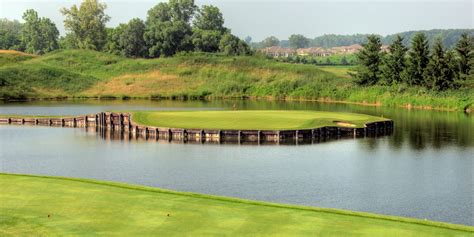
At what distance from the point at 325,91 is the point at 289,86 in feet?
37.5

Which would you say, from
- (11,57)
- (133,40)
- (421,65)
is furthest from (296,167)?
(133,40)

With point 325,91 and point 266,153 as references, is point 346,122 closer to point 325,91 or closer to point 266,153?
point 266,153

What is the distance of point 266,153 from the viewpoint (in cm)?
5775

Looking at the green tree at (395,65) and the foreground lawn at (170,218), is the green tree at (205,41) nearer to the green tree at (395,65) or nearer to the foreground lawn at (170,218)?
the green tree at (395,65)

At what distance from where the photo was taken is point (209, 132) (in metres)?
68.9

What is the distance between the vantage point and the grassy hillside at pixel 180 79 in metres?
136

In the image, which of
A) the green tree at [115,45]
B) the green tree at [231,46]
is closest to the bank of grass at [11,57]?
the green tree at [115,45]

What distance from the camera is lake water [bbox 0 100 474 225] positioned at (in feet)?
125

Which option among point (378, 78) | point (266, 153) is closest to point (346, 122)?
point (266, 153)

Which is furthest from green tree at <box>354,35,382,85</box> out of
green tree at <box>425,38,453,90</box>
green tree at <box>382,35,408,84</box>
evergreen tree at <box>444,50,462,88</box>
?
evergreen tree at <box>444,50,462,88</box>

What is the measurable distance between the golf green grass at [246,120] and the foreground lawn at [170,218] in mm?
41872

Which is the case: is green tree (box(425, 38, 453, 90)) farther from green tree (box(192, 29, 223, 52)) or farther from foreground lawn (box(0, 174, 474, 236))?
foreground lawn (box(0, 174, 474, 236))

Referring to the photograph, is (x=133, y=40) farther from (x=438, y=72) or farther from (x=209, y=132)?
(x=209, y=132)

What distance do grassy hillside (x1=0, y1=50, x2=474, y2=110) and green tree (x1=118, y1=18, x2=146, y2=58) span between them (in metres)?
9.88
